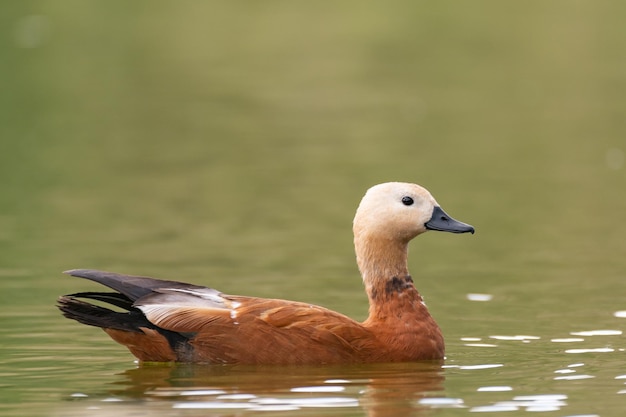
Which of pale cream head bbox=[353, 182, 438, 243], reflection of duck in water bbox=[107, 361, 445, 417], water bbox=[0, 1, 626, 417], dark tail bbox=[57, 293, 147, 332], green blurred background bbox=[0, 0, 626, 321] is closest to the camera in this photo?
reflection of duck in water bbox=[107, 361, 445, 417]

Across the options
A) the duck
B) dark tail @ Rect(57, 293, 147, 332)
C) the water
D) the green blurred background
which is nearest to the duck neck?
the duck

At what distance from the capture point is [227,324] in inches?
454

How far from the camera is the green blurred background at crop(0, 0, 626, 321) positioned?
16.3m

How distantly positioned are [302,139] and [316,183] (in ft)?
15.5

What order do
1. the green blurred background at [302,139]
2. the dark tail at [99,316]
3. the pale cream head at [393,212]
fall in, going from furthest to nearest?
the green blurred background at [302,139], the pale cream head at [393,212], the dark tail at [99,316]

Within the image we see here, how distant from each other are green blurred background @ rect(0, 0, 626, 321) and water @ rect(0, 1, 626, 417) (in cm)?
7

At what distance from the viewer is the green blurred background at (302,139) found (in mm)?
16328

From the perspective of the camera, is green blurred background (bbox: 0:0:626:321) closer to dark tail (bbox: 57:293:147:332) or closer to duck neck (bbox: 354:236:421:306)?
duck neck (bbox: 354:236:421:306)

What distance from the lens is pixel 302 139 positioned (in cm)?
2630

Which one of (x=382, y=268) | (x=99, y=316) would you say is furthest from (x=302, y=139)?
(x=99, y=316)

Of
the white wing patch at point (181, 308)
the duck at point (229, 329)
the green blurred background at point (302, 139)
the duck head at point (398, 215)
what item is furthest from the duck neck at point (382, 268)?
the green blurred background at point (302, 139)

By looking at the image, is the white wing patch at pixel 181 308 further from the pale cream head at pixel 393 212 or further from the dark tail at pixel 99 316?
the pale cream head at pixel 393 212

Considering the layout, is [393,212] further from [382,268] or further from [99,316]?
[99,316]

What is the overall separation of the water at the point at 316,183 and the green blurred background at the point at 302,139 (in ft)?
0.23
